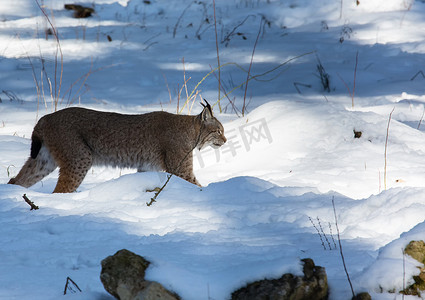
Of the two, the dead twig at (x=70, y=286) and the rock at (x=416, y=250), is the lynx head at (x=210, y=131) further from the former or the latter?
the rock at (x=416, y=250)

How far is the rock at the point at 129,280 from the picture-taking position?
1.82m

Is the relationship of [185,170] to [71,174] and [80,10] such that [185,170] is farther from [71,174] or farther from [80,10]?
[80,10]

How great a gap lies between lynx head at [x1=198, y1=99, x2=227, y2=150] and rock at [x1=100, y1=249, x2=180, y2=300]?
9.76ft

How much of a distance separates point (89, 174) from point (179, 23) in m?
6.56

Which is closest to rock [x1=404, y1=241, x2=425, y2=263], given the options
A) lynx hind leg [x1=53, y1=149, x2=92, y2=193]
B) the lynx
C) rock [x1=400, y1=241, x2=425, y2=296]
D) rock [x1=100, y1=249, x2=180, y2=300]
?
rock [x1=400, y1=241, x2=425, y2=296]

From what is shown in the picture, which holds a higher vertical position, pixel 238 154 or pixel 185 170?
pixel 185 170

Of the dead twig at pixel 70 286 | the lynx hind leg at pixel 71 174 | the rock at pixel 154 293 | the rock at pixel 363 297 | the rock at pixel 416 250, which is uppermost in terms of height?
the rock at pixel 154 293

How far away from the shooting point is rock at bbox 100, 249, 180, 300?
1.82 metres

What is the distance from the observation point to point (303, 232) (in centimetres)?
279

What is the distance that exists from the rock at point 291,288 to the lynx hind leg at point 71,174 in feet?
8.35

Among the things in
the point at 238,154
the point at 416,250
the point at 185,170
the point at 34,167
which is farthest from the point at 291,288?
the point at 238,154

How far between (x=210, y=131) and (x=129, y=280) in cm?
318

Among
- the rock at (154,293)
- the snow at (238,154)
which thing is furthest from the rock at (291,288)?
the rock at (154,293)

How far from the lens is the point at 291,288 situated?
1.85 m
